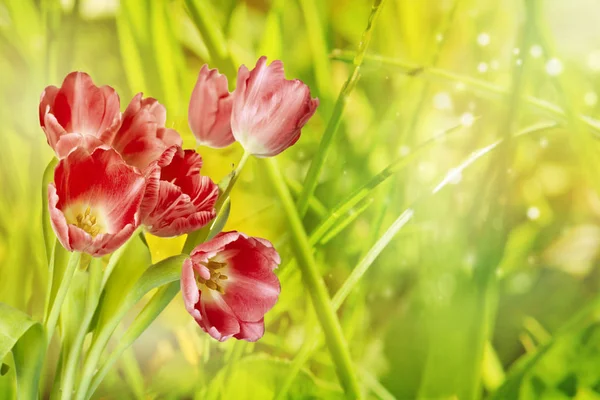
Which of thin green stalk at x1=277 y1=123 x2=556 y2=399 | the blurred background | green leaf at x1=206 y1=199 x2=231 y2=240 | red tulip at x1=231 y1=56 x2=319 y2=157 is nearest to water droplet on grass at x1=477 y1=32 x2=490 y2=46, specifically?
the blurred background

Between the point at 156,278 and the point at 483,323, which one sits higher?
the point at 156,278

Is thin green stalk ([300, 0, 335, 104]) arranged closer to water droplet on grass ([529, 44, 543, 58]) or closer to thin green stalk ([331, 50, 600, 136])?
thin green stalk ([331, 50, 600, 136])

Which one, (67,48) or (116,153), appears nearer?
(116,153)

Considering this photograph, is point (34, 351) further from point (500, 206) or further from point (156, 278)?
point (500, 206)

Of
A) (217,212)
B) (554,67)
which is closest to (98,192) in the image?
(217,212)

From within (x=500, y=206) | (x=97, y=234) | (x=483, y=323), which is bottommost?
(x=483, y=323)

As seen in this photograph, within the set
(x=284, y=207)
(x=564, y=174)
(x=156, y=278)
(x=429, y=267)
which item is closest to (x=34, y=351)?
(x=156, y=278)
